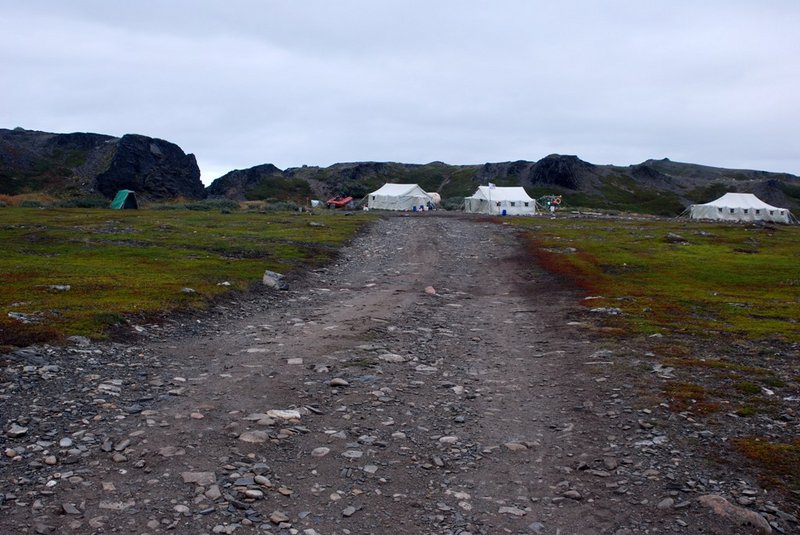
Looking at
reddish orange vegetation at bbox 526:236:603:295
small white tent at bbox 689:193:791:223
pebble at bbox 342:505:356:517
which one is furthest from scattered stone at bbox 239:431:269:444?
small white tent at bbox 689:193:791:223

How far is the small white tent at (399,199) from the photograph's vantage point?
4250 inches

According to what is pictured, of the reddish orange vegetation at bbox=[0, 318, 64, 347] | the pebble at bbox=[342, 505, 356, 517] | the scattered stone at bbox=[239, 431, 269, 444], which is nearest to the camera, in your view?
the pebble at bbox=[342, 505, 356, 517]

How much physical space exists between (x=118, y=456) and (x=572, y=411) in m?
7.32

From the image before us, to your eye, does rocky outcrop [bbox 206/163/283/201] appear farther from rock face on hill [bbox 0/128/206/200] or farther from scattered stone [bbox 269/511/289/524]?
scattered stone [bbox 269/511/289/524]

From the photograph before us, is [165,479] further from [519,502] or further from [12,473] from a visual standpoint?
[519,502]

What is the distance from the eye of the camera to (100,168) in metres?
121

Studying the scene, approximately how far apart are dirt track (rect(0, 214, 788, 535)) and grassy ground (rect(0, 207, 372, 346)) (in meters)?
2.23

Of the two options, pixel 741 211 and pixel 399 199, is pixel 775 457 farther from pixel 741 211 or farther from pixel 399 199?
pixel 741 211

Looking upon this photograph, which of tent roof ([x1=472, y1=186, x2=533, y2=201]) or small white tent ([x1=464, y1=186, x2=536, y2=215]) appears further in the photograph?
tent roof ([x1=472, y1=186, x2=533, y2=201])

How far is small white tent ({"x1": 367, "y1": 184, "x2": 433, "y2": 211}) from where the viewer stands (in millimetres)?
107938

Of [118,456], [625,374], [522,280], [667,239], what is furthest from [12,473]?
[667,239]

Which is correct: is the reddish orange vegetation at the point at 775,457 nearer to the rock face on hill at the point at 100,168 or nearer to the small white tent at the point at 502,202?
the small white tent at the point at 502,202

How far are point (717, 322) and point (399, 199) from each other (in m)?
89.5

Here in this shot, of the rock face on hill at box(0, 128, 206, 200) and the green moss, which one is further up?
the rock face on hill at box(0, 128, 206, 200)
